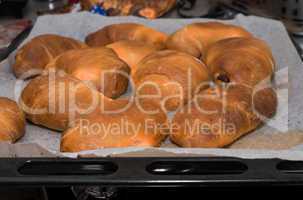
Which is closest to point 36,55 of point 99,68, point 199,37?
point 99,68

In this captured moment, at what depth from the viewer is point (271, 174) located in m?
0.46

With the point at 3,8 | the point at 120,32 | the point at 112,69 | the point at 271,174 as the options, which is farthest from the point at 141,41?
the point at 3,8

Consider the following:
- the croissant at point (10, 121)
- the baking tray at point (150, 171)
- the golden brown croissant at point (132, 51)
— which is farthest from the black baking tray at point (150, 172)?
the golden brown croissant at point (132, 51)

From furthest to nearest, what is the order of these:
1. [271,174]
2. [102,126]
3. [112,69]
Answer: [112,69]
[102,126]
[271,174]

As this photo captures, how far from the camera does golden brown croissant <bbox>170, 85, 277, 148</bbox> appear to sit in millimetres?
573

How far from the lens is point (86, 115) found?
0.61 m

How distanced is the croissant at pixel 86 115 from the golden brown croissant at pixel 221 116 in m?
0.03

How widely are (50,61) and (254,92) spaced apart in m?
0.32

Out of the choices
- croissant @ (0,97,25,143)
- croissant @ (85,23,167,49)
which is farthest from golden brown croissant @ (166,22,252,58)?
croissant @ (0,97,25,143)

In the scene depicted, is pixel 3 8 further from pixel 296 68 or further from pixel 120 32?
pixel 296 68

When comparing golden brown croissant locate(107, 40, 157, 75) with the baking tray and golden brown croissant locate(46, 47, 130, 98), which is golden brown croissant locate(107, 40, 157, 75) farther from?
the baking tray

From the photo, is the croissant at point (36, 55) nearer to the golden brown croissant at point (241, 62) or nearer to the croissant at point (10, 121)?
the croissant at point (10, 121)

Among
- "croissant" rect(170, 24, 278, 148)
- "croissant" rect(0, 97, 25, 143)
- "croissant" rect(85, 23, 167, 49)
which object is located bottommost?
"croissant" rect(0, 97, 25, 143)

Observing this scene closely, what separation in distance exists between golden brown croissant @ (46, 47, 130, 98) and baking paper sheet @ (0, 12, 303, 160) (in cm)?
9
